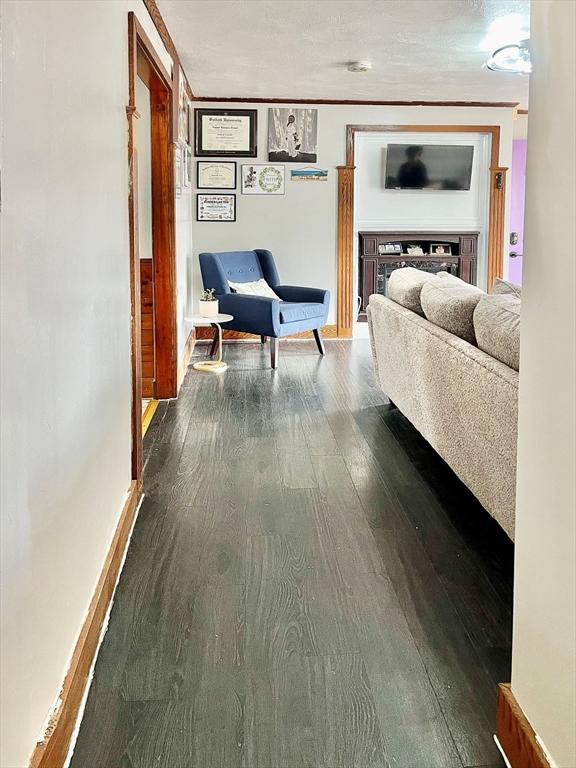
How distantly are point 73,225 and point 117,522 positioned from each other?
44.9 inches

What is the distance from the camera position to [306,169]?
7492mm

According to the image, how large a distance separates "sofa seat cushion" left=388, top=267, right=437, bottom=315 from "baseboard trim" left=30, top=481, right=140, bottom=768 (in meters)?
2.04

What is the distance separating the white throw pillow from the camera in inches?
264

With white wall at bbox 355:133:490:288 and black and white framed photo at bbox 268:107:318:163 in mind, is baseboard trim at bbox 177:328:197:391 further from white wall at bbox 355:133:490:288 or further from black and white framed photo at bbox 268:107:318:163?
white wall at bbox 355:133:490:288

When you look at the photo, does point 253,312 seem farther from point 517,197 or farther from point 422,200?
point 517,197

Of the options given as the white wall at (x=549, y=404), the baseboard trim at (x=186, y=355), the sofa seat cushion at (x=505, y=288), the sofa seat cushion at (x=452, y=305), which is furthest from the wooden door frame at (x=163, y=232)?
the white wall at (x=549, y=404)

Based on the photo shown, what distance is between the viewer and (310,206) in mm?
7566

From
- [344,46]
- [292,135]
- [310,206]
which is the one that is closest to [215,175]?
[292,135]

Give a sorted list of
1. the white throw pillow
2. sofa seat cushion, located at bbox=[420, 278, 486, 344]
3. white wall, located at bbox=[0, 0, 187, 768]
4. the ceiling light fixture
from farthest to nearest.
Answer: the white throw pillow, the ceiling light fixture, sofa seat cushion, located at bbox=[420, 278, 486, 344], white wall, located at bbox=[0, 0, 187, 768]

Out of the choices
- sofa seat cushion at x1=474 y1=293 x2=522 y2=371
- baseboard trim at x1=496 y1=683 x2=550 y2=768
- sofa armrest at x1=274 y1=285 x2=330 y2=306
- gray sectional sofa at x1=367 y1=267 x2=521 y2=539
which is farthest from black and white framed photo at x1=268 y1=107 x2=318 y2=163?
baseboard trim at x1=496 y1=683 x2=550 y2=768

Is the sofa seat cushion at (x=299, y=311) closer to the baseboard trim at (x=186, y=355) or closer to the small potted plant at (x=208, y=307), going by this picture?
the small potted plant at (x=208, y=307)

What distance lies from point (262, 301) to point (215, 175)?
1883 millimetres

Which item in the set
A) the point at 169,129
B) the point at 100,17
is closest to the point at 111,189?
the point at 100,17

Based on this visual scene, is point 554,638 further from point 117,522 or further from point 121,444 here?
point 121,444
